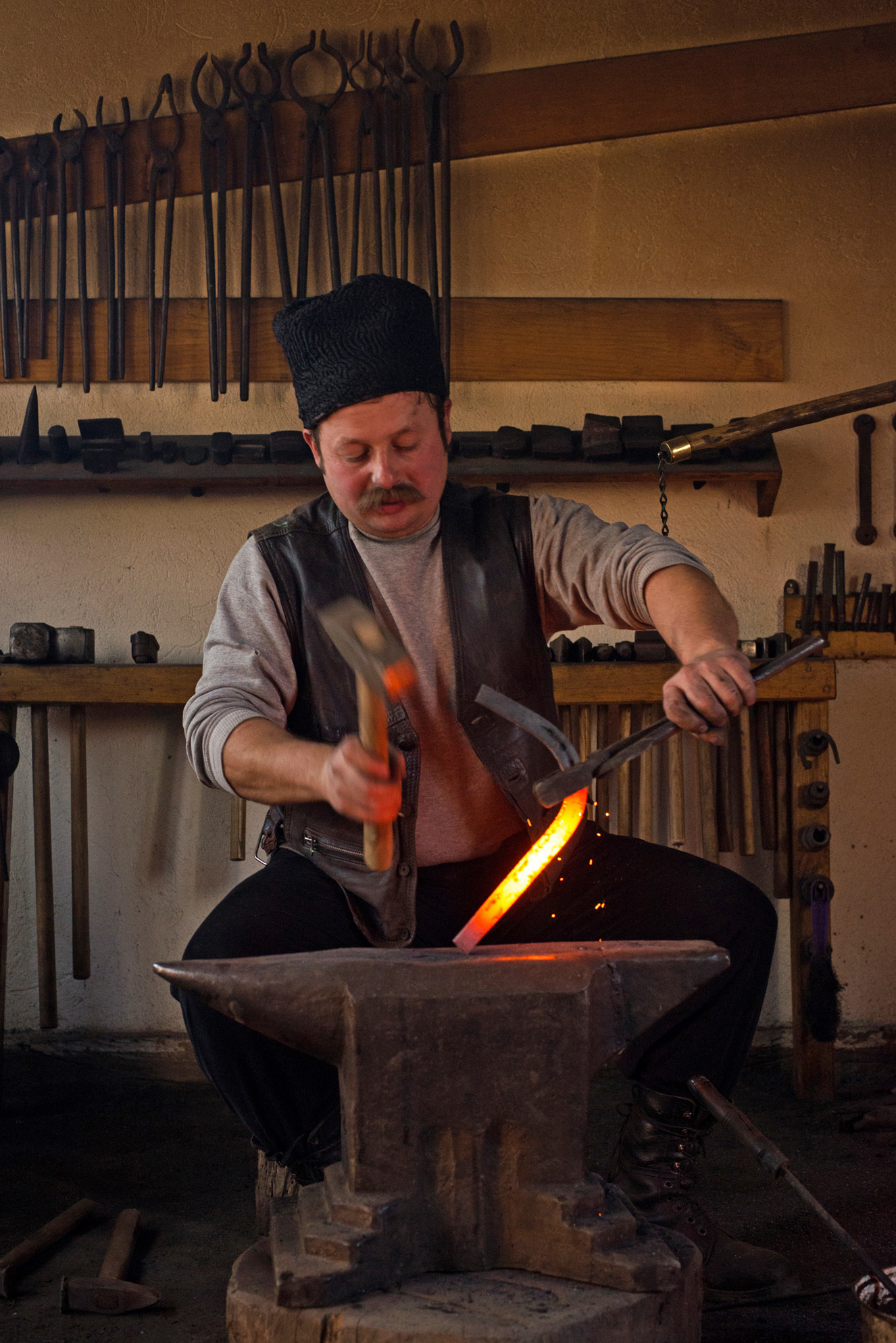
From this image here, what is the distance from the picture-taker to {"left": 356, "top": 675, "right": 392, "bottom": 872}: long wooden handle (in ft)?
4.35

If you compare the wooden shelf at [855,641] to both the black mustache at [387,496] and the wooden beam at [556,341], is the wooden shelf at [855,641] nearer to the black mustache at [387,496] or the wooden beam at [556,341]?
the wooden beam at [556,341]

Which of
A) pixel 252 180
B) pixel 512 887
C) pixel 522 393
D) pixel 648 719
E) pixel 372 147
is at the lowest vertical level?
pixel 512 887

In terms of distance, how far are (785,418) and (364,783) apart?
1.54m

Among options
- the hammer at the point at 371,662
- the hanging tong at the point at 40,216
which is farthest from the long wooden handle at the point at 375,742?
the hanging tong at the point at 40,216

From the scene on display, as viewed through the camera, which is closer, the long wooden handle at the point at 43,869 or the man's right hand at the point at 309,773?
the man's right hand at the point at 309,773

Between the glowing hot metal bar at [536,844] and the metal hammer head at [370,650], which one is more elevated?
the metal hammer head at [370,650]

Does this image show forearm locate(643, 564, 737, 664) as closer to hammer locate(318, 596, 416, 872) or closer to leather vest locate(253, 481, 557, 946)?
leather vest locate(253, 481, 557, 946)

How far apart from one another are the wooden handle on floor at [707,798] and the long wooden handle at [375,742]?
177 cm

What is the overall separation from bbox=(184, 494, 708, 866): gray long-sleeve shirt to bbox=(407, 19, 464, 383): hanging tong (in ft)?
4.17

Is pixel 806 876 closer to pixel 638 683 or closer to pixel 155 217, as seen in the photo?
pixel 638 683

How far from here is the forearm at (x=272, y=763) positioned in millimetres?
1715

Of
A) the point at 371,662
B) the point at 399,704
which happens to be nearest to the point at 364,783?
the point at 371,662

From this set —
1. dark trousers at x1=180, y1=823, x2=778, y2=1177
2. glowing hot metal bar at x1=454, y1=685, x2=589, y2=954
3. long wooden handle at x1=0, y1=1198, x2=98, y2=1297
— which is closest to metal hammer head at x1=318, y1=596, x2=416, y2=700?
glowing hot metal bar at x1=454, y1=685, x2=589, y2=954

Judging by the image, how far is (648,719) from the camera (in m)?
3.15
